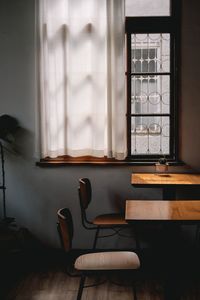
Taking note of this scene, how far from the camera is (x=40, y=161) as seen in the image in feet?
14.5

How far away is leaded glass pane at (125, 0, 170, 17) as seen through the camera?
4363 millimetres

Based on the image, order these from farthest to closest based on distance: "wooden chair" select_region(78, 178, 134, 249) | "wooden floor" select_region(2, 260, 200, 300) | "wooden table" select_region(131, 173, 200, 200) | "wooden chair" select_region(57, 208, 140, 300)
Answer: "wooden chair" select_region(78, 178, 134, 249), "wooden table" select_region(131, 173, 200, 200), "wooden floor" select_region(2, 260, 200, 300), "wooden chair" select_region(57, 208, 140, 300)

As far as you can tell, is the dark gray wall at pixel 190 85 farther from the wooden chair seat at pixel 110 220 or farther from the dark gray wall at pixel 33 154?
the wooden chair seat at pixel 110 220

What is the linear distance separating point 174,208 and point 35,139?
2027mm

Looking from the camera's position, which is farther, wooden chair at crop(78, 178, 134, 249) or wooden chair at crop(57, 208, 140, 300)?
wooden chair at crop(78, 178, 134, 249)

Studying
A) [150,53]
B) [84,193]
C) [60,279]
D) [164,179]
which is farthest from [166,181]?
[150,53]

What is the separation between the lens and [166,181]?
12.3ft

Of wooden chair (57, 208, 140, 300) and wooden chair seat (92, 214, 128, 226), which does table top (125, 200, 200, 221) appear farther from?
wooden chair seat (92, 214, 128, 226)

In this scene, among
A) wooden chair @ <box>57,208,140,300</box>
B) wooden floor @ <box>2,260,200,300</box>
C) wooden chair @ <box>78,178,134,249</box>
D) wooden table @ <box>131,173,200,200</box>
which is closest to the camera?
wooden chair @ <box>57,208,140,300</box>

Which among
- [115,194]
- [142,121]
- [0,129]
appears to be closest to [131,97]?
[142,121]

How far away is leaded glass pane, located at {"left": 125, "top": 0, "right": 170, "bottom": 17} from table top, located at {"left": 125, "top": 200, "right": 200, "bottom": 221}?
2291 mm

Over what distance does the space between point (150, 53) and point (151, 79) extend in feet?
0.90

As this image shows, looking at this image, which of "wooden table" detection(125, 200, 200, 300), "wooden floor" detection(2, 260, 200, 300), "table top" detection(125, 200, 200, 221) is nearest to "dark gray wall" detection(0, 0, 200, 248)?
"wooden floor" detection(2, 260, 200, 300)

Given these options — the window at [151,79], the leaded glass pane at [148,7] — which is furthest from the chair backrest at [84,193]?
the leaded glass pane at [148,7]
